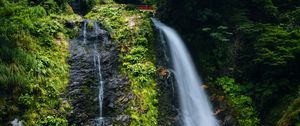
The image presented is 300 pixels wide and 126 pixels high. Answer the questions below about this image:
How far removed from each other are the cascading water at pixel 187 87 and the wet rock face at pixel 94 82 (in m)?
2.39

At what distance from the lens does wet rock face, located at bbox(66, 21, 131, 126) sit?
11.7m

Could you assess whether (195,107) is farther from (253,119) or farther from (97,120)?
(97,120)

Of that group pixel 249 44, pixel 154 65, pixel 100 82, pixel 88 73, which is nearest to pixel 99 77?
pixel 100 82

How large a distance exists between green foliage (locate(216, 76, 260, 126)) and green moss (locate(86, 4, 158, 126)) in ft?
10.6

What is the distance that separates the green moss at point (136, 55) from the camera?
40.1 feet

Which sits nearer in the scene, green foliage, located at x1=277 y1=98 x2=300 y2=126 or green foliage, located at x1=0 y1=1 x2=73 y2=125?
green foliage, located at x1=0 y1=1 x2=73 y2=125

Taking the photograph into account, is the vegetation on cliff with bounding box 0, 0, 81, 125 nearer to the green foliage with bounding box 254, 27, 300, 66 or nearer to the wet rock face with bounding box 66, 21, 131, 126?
the wet rock face with bounding box 66, 21, 131, 126

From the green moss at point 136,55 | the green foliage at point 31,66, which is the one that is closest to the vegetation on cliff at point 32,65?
the green foliage at point 31,66

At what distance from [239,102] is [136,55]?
4.43 m

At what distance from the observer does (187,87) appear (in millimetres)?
14438

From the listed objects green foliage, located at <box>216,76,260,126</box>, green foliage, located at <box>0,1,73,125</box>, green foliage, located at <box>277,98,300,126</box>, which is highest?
green foliage, located at <box>0,1,73,125</box>

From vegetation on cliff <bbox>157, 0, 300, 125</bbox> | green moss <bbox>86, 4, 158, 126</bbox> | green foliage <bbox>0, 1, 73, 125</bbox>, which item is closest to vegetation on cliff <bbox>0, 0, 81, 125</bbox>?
green foliage <bbox>0, 1, 73, 125</bbox>

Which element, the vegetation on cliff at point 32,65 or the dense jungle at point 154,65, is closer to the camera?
the vegetation on cliff at point 32,65

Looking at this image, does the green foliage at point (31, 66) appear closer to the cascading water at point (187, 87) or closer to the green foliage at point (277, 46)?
the cascading water at point (187, 87)
